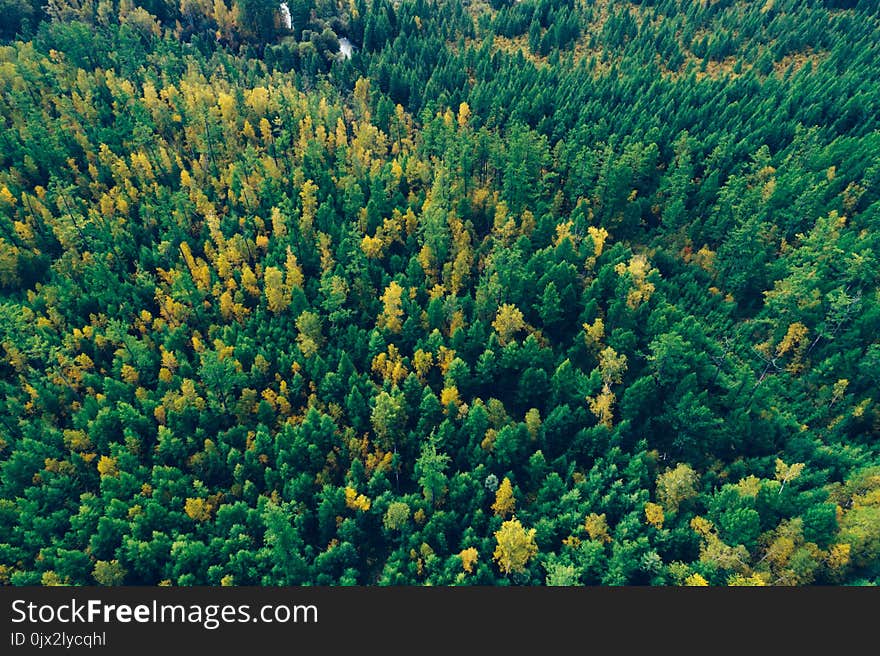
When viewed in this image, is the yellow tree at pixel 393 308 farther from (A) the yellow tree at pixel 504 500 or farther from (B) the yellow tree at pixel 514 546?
(B) the yellow tree at pixel 514 546

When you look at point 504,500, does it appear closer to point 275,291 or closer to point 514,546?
point 514,546

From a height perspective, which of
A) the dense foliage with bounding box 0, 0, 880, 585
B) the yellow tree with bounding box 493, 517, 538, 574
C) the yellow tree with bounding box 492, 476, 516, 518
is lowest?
the yellow tree with bounding box 493, 517, 538, 574

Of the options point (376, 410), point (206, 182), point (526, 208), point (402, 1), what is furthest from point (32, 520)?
point (402, 1)

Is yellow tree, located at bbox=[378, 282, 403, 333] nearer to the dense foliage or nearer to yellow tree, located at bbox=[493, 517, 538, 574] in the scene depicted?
the dense foliage

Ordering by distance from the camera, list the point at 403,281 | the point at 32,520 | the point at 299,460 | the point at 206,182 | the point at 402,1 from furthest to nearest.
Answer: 1. the point at 402,1
2. the point at 206,182
3. the point at 403,281
4. the point at 299,460
5. the point at 32,520

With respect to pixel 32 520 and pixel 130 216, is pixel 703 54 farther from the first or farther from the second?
pixel 32 520

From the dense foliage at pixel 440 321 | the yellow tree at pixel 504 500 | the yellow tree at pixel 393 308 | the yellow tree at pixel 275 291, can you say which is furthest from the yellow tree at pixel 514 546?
the yellow tree at pixel 275 291

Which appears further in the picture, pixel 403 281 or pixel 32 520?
pixel 403 281

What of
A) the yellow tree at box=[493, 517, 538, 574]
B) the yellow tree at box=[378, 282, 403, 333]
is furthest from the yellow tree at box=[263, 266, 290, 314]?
the yellow tree at box=[493, 517, 538, 574]

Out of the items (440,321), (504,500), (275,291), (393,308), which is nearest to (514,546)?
(504,500)
